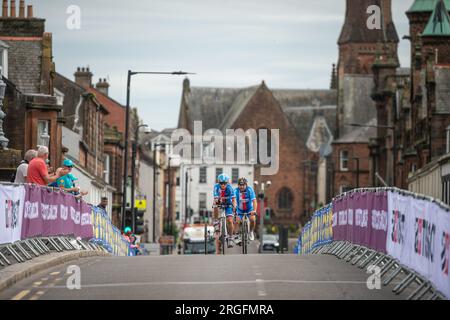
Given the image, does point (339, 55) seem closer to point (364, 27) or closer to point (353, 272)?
point (364, 27)

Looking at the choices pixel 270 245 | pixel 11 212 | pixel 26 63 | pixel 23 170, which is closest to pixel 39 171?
pixel 23 170

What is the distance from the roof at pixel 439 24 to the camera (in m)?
81.9

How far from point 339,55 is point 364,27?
5.04m

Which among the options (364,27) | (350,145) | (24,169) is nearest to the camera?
(24,169)

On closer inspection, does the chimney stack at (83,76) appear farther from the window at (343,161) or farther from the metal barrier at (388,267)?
the metal barrier at (388,267)

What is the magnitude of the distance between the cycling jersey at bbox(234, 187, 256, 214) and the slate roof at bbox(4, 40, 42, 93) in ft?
87.1

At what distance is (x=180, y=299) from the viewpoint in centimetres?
1611

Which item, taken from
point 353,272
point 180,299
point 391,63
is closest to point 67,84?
point 391,63

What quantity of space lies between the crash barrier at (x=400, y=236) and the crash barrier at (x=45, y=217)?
5.67 meters

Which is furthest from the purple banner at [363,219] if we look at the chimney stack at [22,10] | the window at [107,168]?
the window at [107,168]

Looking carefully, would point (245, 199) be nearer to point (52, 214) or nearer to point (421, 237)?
point (52, 214)

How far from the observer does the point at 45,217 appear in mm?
24328

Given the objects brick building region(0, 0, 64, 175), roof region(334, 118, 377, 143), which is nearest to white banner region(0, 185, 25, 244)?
brick building region(0, 0, 64, 175)
